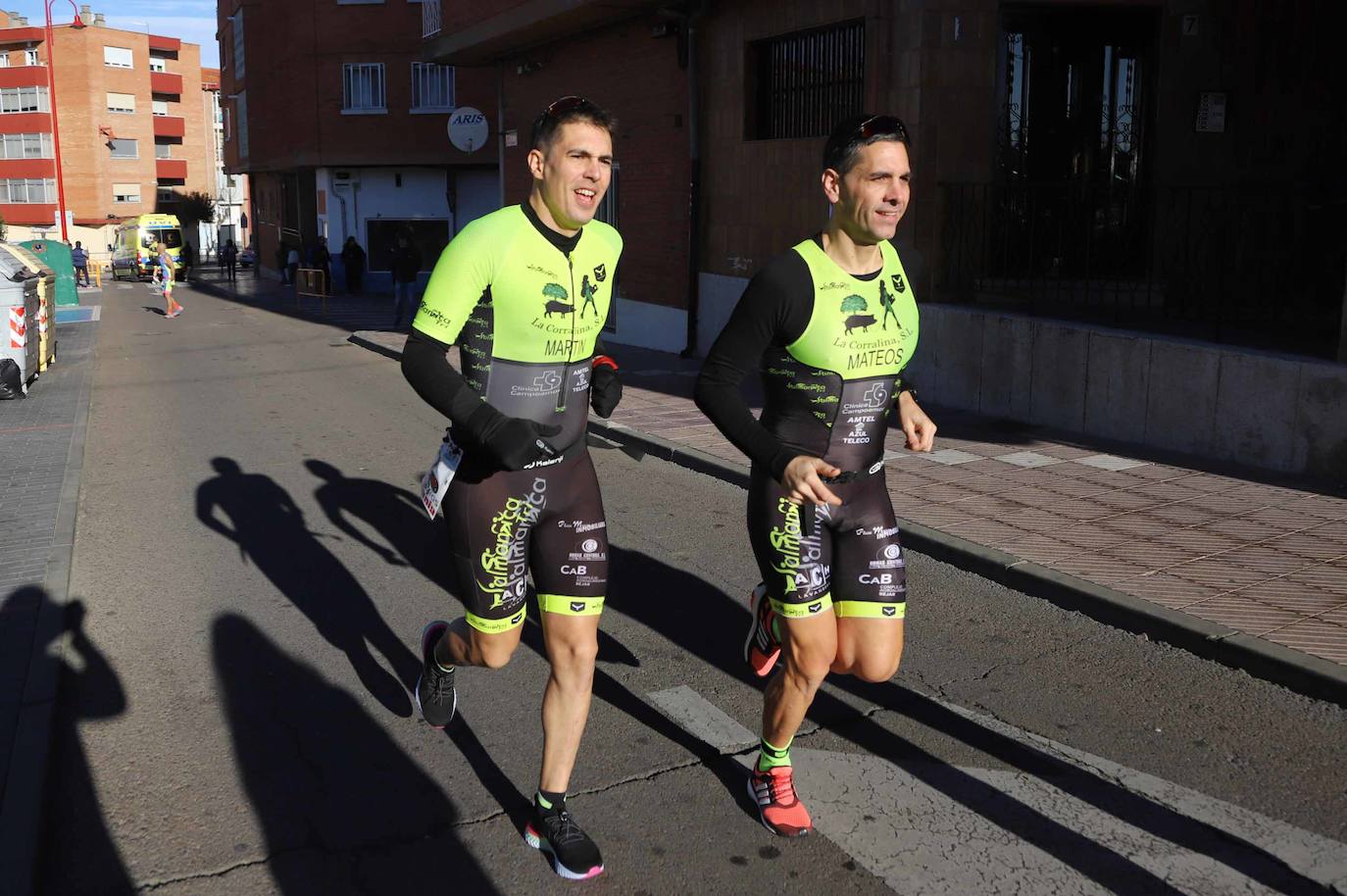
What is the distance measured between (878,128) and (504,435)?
1419 mm

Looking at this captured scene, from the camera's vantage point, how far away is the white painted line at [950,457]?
31.5 ft

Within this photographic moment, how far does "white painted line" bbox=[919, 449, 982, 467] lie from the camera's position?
378 inches

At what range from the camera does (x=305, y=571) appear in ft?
23.0

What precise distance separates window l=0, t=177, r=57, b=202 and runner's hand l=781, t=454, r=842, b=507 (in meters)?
81.0

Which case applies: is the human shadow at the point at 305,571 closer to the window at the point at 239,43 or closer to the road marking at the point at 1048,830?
the road marking at the point at 1048,830

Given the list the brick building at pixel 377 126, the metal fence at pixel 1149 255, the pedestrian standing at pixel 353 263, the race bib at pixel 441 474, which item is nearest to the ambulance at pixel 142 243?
the brick building at pixel 377 126

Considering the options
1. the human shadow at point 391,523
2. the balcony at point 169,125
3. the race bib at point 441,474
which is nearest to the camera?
the race bib at point 441,474

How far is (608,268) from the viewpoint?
157 inches

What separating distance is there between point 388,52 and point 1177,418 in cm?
3159

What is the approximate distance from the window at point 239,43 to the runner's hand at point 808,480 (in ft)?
146

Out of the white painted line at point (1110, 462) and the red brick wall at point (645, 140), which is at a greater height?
the red brick wall at point (645, 140)

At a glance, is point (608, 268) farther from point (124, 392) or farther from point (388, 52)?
point (388, 52)

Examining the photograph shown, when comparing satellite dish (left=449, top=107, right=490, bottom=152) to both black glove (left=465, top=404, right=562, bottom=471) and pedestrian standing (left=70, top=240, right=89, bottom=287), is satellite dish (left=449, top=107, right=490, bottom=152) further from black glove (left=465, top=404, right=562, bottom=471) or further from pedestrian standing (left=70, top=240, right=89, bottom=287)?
pedestrian standing (left=70, top=240, right=89, bottom=287)

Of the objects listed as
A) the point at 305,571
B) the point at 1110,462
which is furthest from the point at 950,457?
the point at 305,571
